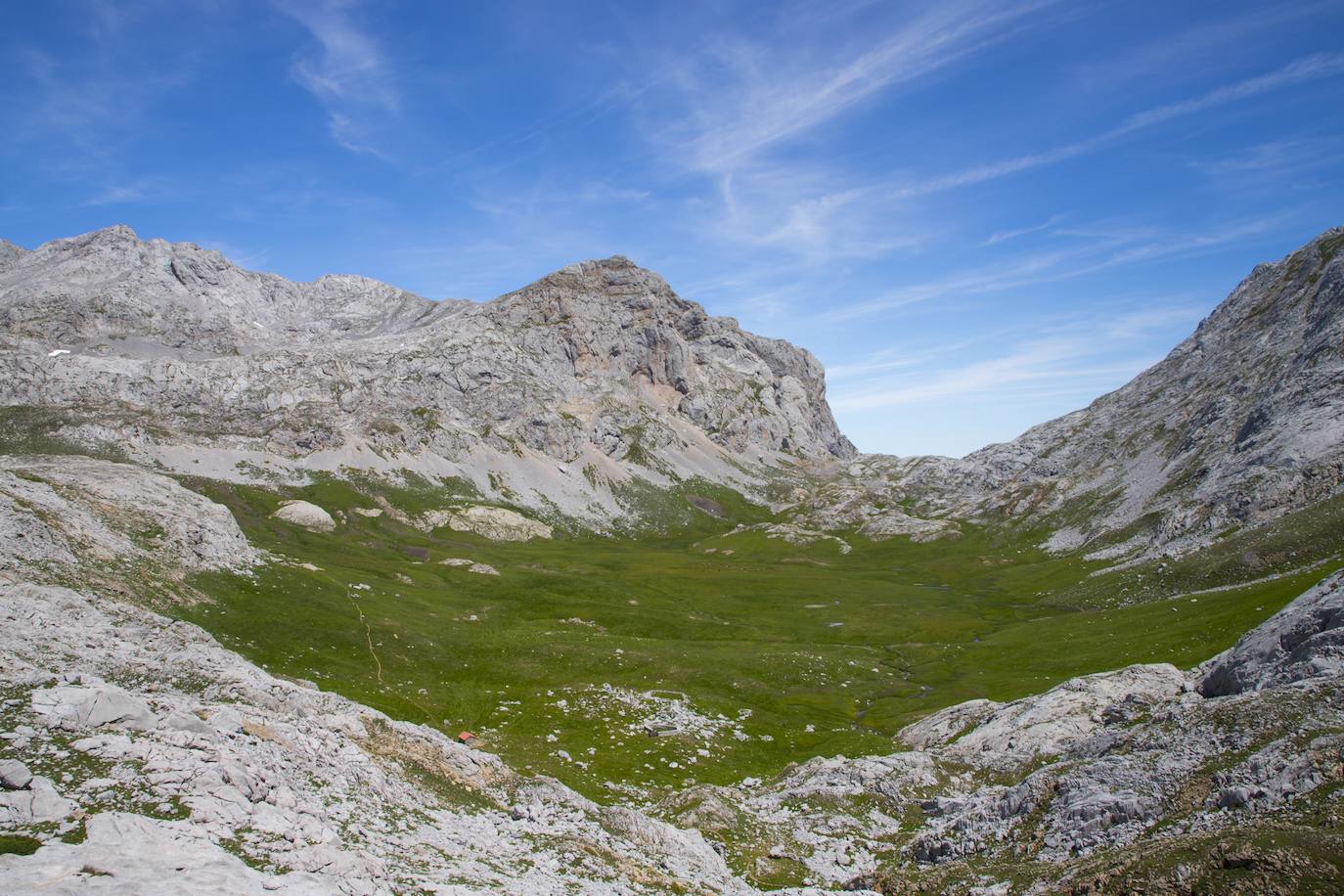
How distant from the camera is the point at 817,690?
9781 cm

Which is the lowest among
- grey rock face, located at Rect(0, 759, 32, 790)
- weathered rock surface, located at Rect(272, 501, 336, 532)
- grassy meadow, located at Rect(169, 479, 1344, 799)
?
grassy meadow, located at Rect(169, 479, 1344, 799)

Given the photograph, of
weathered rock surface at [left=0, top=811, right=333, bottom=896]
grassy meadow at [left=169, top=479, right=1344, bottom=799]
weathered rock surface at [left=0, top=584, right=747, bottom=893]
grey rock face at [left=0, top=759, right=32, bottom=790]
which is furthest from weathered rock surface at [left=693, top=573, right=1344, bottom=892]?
grey rock face at [left=0, top=759, right=32, bottom=790]

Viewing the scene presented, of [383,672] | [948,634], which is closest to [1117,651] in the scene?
[948,634]

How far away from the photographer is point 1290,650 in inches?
1780

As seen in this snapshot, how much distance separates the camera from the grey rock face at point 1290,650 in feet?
133

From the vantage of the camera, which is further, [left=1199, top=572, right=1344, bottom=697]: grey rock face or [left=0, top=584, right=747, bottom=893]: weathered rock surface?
[left=1199, top=572, right=1344, bottom=697]: grey rock face

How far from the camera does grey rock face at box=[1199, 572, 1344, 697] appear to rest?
4047cm

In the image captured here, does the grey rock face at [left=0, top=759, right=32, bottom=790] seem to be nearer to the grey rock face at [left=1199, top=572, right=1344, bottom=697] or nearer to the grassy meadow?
the grassy meadow

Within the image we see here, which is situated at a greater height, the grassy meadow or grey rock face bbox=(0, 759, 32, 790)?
grey rock face bbox=(0, 759, 32, 790)

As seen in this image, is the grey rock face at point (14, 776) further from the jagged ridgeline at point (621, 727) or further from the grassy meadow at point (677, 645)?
the grassy meadow at point (677, 645)

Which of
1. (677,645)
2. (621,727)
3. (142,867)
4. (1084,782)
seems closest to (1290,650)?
(1084,782)

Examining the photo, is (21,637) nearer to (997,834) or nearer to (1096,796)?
(997,834)

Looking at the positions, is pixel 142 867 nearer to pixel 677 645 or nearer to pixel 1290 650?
pixel 1290 650

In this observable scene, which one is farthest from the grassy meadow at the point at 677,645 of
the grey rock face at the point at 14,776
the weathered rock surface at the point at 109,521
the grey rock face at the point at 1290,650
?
the grey rock face at the point at 14,776
